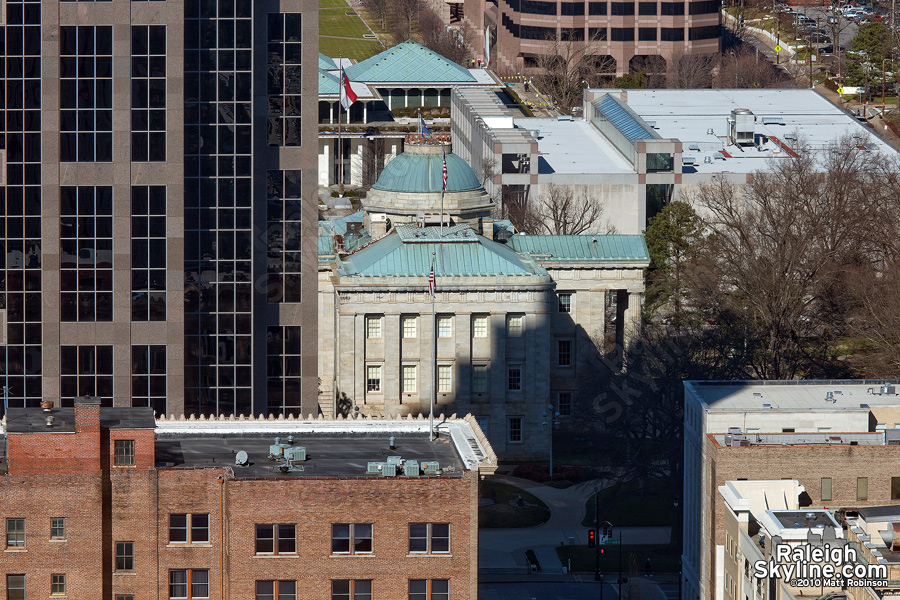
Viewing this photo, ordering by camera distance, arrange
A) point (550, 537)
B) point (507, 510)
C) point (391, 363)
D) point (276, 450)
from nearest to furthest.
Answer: point (276, 450)
point (550, 537)
point (507, 510)
point (391, 363)

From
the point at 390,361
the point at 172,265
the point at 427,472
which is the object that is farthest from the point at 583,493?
the point at 427,472

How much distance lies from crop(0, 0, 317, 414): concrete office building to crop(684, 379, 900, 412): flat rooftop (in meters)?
32.7

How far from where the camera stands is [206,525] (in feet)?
385

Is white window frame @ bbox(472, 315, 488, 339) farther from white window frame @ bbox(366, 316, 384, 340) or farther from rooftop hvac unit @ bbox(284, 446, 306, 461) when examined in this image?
rooftop hvac unit @ bbox(284, 446, 306, 461)

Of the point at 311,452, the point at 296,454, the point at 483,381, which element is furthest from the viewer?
the point at 483,381

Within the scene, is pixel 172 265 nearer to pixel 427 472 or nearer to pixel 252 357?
pixel 252 357

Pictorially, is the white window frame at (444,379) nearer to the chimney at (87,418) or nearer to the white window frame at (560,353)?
the white window frame at (560,353)

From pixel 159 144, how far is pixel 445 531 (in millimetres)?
54739

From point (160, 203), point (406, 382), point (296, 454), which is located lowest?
point (406, 382)

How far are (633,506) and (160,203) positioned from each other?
37822mm

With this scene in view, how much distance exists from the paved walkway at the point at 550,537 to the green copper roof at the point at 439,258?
1916 cm

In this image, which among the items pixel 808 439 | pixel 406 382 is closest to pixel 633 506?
pixel 406 382

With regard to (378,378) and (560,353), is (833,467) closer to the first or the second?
(378,378)

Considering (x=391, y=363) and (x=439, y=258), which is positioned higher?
(x=439, y=258)
